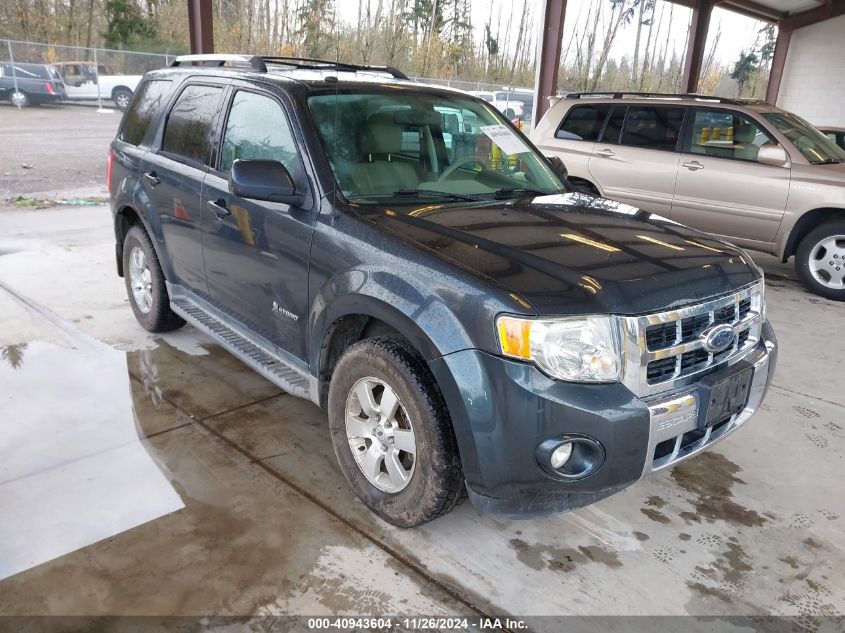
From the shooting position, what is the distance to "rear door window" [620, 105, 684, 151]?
6977 millimetres

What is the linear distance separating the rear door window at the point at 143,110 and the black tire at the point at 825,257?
226 inches

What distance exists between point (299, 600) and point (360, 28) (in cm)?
893

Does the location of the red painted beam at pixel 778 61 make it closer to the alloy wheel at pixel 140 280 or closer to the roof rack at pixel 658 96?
the roof rack at pixel 658 96

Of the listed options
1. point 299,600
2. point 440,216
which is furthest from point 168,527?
point 440,216

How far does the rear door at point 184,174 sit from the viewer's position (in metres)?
3.59

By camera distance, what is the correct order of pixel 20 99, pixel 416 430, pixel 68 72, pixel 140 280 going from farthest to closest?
pixel 68 72 → pixel 20 99 → pixel 140 280 → pixel 416 430

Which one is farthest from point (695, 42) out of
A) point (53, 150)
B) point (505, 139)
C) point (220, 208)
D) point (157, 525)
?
point (157, 525)

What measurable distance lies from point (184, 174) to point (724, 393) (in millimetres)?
2917

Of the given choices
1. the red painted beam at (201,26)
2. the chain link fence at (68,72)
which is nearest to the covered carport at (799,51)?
the red painted beam at (201,26)

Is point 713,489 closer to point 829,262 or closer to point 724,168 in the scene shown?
point 829,262

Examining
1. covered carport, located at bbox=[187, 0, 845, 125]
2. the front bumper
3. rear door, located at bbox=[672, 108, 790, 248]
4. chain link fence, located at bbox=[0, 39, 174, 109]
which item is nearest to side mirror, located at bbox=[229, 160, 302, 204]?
the front bumper

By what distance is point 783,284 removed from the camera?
6746 mm

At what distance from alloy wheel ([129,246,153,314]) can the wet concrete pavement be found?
589 mm

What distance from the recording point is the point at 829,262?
627cm
